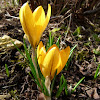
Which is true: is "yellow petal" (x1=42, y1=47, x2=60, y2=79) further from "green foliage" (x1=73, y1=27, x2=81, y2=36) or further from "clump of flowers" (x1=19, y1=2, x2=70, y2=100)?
"green foliage" (x1=73, y1=27, x2=81, y2=36)

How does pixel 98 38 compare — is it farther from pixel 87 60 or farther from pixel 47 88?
pixel 47 88

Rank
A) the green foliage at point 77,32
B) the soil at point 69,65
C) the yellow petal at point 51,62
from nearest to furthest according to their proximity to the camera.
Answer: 1. the yellow petal at point 51,62
2. the soil at point 69,65
3. the green foliage at point 77,32

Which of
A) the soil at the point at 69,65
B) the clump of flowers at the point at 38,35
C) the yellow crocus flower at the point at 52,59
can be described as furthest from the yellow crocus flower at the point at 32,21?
the soil at the point at 69,65

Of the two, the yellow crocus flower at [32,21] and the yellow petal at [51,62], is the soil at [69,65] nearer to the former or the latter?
the yellow petal at [51,62]

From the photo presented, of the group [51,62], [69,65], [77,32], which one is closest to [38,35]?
[51,62]

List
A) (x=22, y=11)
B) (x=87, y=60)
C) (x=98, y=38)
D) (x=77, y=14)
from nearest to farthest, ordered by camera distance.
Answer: (x=22, y=11) < (x=87, y=60) < (x=98, y=38) < (x=77, y=14)

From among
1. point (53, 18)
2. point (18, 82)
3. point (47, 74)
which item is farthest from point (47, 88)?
point (53, 18)
